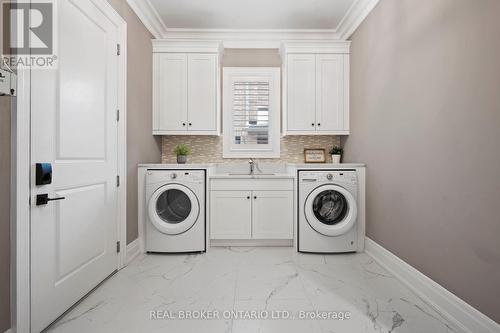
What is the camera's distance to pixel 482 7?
1423mm

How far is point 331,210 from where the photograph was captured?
2.92m

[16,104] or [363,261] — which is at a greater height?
[16,104]

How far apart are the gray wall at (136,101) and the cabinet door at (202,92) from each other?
0.49 meters

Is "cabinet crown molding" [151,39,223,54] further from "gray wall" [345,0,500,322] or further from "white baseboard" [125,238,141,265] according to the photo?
"white baseboard" [125,238,141,265]

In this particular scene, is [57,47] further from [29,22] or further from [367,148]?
[367,148]

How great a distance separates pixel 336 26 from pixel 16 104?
3392mm

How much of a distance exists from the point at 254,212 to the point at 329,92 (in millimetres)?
1779

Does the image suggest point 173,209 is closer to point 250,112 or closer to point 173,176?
point 173,176

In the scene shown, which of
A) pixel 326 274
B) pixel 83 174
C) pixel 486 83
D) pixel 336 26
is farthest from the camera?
pixel 336 26

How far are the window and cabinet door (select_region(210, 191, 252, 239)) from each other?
82 cm

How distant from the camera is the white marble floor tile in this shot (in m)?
1.61

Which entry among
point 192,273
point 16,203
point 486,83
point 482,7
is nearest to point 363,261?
point 192,273

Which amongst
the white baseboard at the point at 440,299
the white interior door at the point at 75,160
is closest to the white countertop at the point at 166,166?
the white interior door at the point at 75,160

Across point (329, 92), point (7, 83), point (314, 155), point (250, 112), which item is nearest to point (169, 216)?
point (250, 112)
